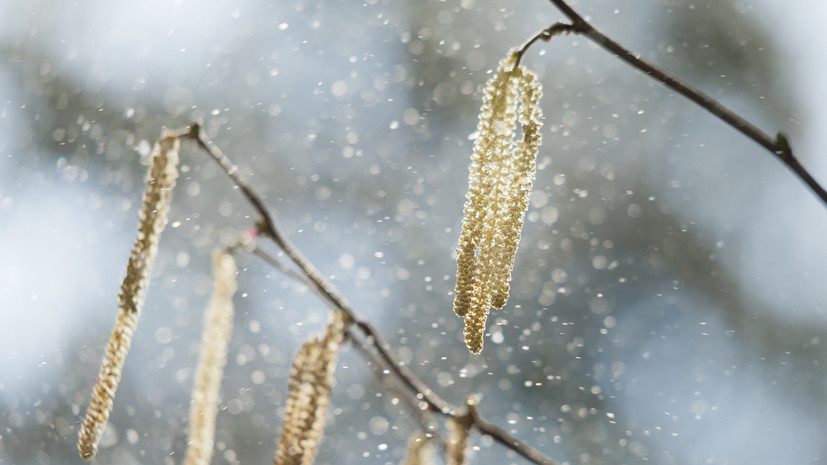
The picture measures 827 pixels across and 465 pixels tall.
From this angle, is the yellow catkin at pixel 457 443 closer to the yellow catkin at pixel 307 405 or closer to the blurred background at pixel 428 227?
the yellow catkin at pixel 307 405

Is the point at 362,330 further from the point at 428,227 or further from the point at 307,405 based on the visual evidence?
the point at 428,227

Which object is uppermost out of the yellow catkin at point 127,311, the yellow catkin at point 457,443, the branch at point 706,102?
the branch at point 706,102

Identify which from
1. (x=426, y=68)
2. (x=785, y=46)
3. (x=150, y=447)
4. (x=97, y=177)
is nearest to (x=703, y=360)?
(x=785, y=46)

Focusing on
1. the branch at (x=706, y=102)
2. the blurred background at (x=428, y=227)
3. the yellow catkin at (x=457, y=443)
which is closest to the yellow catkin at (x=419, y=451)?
the yellow catkin at (x=457, y=443)

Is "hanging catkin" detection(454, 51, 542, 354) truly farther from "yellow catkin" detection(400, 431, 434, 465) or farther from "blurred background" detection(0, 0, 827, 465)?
"blurred background" detection(0, 0, 827, 465)

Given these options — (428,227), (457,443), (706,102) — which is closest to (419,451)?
(457,443)

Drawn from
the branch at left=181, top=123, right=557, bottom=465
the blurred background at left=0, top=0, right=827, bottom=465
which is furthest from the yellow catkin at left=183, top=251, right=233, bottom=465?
the blurred background at left=0, top=0, right=827, bottom=465

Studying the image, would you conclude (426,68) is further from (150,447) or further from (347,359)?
(150,447)
